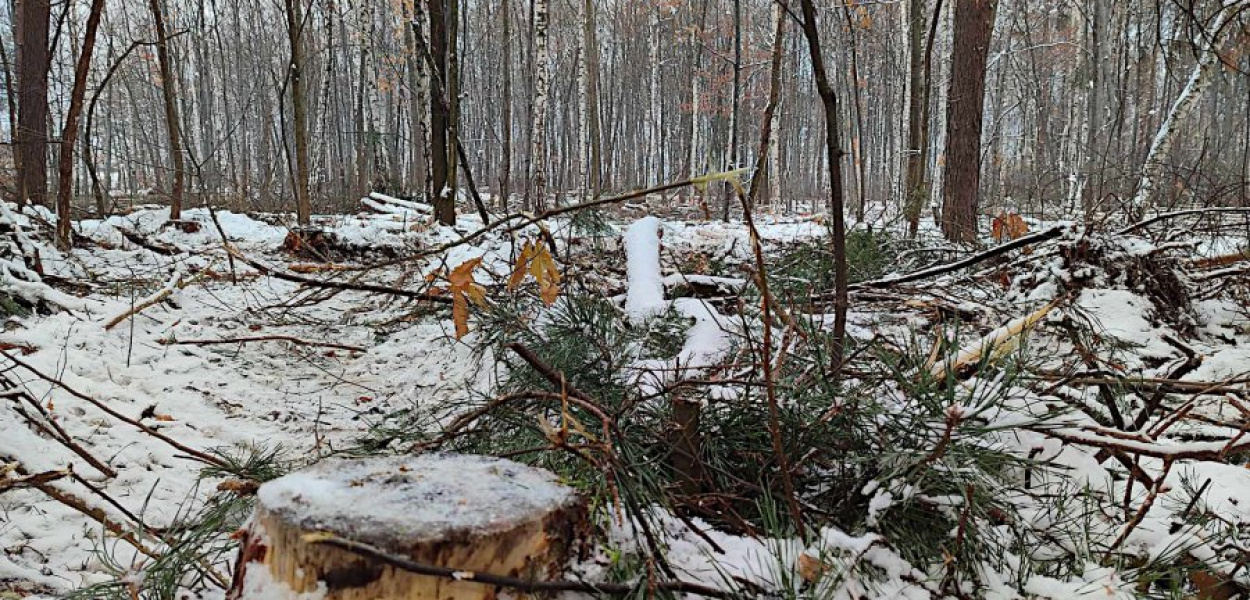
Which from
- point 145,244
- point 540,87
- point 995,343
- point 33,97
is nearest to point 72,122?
point 145,244

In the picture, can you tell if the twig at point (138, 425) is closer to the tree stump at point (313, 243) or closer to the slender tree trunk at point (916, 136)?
the tree stump at point (313, 243)

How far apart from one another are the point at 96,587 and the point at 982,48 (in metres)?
6.59

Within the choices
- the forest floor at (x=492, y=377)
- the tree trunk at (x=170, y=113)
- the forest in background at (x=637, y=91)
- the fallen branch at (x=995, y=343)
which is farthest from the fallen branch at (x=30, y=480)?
the forest in background at (x=637, y=91)

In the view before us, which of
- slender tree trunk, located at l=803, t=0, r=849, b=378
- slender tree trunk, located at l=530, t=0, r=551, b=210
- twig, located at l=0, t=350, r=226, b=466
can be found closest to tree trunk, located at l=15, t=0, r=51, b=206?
slender tree trunk, located at l=530, t=0, r=551, b=210

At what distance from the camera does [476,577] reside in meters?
0.97

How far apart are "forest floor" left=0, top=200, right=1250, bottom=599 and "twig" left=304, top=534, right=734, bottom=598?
0.22 ft

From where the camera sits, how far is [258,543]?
1067mm

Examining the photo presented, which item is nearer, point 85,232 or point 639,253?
point 639,253

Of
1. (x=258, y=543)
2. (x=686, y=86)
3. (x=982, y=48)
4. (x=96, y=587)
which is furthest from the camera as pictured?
(x=686, y=86)

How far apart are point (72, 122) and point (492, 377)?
10.2 ft

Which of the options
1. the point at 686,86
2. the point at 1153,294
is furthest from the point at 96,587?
the point at 686,86

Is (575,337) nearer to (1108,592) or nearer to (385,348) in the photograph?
(1108,592)

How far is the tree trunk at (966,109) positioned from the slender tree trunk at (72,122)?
5.79 metres

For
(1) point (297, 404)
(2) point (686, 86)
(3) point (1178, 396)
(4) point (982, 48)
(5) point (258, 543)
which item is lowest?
(1) point (297, 404)
